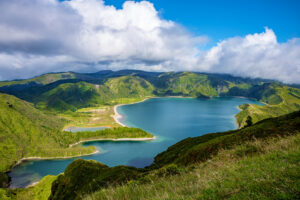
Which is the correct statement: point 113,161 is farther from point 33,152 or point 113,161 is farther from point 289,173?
point 289,173

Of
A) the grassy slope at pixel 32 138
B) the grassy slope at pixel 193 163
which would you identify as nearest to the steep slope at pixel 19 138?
the grassy slope at pixel 32 138

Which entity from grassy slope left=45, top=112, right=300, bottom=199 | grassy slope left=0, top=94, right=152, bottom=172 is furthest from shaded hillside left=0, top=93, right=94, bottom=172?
grassy slope left=45, top=112, right=300, bottom=199

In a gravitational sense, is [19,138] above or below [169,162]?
below

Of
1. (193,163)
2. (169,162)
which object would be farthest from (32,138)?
(193,163)

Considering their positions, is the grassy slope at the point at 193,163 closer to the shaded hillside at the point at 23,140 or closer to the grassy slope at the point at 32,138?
the grassy slope at the point at 32,138

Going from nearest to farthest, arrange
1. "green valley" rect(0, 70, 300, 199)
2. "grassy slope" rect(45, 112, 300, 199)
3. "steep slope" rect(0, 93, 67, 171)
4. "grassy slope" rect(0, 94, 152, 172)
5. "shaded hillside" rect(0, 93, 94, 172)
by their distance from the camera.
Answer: "green valley" rect(0, 70, 300, 199) → "grassy slope" rect(45, 112, 300, 199) → "grassy slope" rect(0, 94, 152, 172) → "shaded hillside" rect(0, 93, 94, 172) → "steep slope" rect(0, 93, 67, 171)

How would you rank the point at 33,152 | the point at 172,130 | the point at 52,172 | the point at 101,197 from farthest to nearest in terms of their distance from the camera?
the point at 172,130 < the point at 33,152 < the point at 52,172 < the point at 101,197

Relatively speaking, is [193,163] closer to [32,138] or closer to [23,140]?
[23,140]

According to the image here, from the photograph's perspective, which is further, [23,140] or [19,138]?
[19,138]

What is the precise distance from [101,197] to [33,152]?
159 meters

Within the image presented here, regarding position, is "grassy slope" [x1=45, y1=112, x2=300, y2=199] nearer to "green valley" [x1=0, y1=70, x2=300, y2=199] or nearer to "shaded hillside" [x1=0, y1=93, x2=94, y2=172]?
"green valley" [x1=0, y1=70, x2=300, y2=199]

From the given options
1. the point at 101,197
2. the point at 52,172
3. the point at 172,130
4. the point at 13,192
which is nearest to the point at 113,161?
the point at 52,172

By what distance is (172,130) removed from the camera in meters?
153

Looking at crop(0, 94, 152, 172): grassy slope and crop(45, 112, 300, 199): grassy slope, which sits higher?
crop(45, 112, 300, 199): grassy slope
